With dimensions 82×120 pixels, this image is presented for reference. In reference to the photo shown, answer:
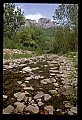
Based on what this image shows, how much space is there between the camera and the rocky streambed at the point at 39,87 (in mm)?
2049

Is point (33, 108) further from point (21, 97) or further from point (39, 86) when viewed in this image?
point (39, 86)

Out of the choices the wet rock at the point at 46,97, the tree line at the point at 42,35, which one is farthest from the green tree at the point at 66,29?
the wet rock at the point at 46,97

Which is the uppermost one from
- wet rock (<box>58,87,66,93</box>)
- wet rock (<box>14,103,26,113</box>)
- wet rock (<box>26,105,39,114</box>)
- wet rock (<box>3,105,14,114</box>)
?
wet rock (<box>58,87,66,93</box>)

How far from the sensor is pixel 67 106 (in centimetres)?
209

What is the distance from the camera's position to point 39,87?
99.2 inches

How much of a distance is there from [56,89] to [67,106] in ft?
1.34

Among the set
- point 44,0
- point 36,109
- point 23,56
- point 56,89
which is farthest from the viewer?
point 23,56

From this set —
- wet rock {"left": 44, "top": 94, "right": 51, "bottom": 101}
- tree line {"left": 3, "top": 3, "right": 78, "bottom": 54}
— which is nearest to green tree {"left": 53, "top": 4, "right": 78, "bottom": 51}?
tree line {"left": 3, "top": 3, "right": 78, "bottom": 54}

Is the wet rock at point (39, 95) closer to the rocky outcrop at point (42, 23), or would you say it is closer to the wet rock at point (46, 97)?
the wet rock at point (46, 97)

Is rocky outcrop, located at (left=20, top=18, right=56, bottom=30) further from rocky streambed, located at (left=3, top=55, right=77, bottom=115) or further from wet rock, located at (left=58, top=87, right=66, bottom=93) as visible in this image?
wet rock, located at (left=58, top=87, right=66, bottom=93)

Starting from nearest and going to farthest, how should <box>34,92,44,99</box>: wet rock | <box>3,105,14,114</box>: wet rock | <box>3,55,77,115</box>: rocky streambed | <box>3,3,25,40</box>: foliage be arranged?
<box>3,105,14,114</box>: wet rock < <box>3,55,77,115</box>: rocky streambed < <box>3,3,25,40</box>: foliage < <box>34,92,44,99</box>: wet rock

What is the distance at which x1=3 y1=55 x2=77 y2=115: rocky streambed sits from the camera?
2049 millimetres
